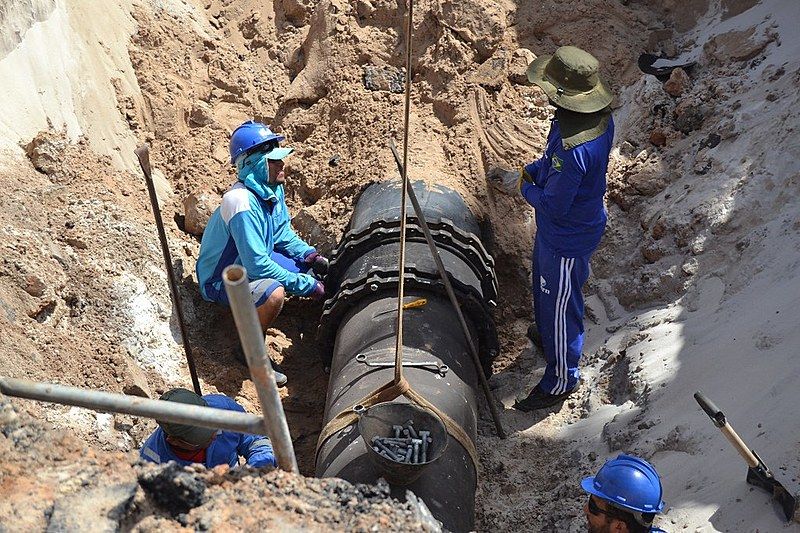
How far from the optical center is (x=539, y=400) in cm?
495

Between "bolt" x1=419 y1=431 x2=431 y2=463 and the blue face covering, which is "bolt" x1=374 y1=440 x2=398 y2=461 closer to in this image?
"bolt" x1=419 y1=431 x2=431 y2=463

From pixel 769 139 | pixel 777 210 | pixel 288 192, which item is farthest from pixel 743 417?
pixel 288 192

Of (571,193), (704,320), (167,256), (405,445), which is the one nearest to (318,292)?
(167,256)

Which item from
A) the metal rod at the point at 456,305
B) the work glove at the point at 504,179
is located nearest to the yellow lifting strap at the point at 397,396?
the metal rod at the point at 456,305

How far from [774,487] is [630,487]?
2.19 ft

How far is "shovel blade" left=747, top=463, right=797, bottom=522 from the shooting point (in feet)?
10.8

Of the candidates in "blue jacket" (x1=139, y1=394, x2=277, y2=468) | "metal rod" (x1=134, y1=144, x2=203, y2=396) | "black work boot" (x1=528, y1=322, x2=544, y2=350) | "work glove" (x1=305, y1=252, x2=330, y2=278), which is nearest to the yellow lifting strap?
"blue jacket" (x1=139, y1=394, x2=277, y2=468)

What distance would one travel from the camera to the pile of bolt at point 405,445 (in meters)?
3.45

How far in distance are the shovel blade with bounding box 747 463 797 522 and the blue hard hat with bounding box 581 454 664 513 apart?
0.52m

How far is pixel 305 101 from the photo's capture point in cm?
639

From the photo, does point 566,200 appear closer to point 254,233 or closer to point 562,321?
point 562,321

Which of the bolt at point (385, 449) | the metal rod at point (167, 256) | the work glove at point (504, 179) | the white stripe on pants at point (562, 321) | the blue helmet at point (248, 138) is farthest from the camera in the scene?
the work glove at point (504, 179)

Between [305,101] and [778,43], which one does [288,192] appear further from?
[778,43]

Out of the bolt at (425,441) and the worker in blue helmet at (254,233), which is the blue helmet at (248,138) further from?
the bolt at (425,441)
